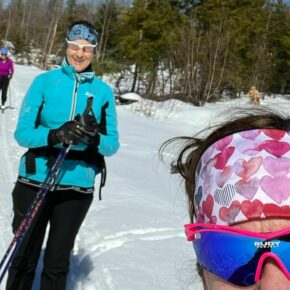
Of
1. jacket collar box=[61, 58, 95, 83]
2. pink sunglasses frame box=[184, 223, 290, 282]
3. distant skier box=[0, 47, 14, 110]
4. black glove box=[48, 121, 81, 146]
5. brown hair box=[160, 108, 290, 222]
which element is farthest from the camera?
distant skier box=[0, 47, 14, 110]

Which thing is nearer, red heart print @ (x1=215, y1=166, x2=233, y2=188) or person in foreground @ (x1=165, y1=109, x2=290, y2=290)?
person in foreground @ (x1=165, y1=109, x2=290, y2=290)

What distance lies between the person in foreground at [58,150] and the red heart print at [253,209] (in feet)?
5.24

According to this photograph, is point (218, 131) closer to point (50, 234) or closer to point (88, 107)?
point (88, 107)

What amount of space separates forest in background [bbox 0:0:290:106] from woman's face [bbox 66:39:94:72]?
12.8 m

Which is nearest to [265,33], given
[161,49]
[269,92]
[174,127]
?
[269,92]

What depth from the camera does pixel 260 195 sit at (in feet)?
3.55

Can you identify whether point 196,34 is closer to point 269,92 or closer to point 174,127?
point 174,127

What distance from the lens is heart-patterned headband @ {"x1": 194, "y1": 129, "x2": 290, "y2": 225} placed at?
1.08 metres

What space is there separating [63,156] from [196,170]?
59.2 inches

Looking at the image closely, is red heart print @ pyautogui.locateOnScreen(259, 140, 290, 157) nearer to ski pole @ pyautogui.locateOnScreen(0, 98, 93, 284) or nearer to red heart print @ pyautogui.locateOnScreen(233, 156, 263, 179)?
red heart print @ pyautogui.locateOnScreen(233, 156, 263, 179)

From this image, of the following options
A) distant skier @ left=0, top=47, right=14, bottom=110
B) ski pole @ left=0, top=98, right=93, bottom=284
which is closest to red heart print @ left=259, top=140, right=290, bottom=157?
ski pole @ left=0, top=98, right=93, bottom=284

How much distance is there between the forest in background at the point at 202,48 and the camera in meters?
21.9

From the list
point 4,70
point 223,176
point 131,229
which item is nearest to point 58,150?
point 223,176

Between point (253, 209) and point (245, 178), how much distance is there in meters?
0.07
